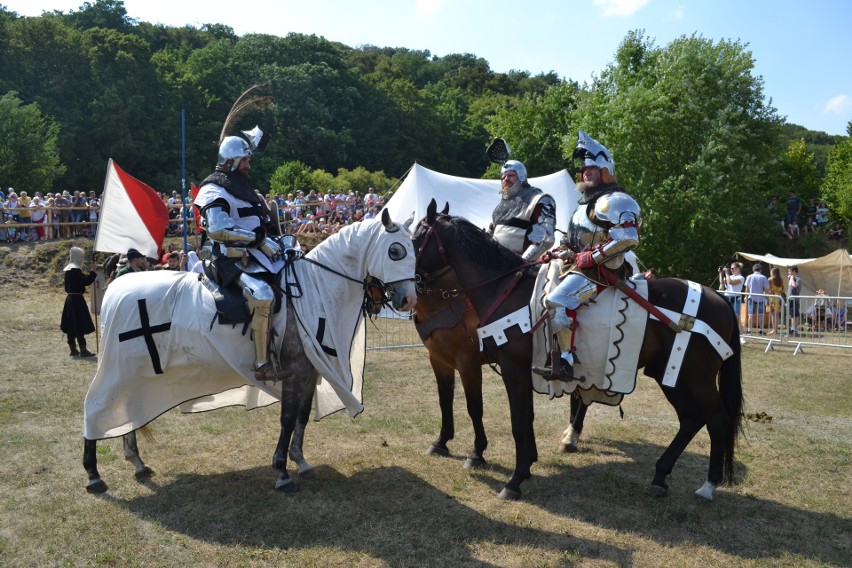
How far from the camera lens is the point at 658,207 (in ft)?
80.2

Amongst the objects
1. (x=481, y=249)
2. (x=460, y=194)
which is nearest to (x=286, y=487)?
(x=481, y=249)

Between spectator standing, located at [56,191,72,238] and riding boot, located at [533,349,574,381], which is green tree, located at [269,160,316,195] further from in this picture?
riding boot, located at [533,349,574,381]

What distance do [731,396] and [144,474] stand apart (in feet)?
17.2

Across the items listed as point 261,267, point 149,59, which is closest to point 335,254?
point 261,267

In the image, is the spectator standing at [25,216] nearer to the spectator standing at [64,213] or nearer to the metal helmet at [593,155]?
the spectator standing at [64,213]

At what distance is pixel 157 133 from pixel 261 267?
45.8m

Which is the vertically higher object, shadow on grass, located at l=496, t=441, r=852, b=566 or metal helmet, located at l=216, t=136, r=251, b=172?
metal helmet, located at l=216, t=136, r=251, b=172

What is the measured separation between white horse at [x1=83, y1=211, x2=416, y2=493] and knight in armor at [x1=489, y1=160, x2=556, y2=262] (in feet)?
5.98

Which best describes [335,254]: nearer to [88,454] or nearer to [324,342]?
[324,342]

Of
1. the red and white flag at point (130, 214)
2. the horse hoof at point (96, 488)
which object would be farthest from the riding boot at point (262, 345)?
the red and white flag at point (130, 214)

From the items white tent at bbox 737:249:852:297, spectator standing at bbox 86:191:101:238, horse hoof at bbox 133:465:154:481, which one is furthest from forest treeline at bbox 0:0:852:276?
horse hoof at bbox 133:465:154:481

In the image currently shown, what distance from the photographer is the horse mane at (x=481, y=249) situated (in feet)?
21.2

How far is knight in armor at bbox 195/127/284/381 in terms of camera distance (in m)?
5.83

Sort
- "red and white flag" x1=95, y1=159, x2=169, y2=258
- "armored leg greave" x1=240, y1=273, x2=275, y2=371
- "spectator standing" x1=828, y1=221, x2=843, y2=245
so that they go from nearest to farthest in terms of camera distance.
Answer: "armored leg greave" x1=240, y1=273, x2=275, y2=371 < "red and white flag" x1=95, y1=159, x2=169, y2=258 < "spectator standing" x1=828, y1=221, x2=843, y2=245
